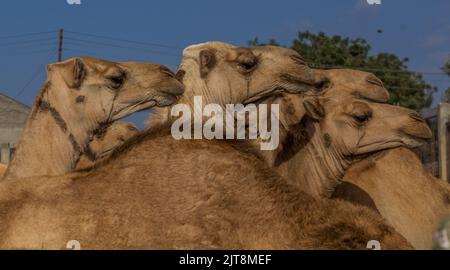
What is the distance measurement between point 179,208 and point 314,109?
3.96 m

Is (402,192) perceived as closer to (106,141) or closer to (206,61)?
(206,61)

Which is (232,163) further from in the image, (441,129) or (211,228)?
(441,129)

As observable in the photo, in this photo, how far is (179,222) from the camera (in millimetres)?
4246

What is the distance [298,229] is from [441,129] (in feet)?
26.0

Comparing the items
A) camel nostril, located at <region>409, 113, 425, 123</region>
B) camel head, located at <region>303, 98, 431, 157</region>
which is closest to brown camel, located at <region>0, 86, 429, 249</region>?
camel head, located at <region>303, 98, 431, 157</region>

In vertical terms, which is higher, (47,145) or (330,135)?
(330,135)

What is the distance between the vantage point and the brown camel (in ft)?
13.2

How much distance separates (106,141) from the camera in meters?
8.62

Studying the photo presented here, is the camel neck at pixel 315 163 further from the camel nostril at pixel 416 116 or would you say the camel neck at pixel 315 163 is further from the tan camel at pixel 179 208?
the tan camel at pixel 179 208

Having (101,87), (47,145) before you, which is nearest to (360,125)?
(101,87)

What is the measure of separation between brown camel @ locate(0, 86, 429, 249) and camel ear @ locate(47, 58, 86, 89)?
1978mm

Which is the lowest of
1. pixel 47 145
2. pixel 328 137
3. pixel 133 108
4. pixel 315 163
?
pixel 47 145

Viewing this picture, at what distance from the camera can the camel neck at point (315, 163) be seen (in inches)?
325

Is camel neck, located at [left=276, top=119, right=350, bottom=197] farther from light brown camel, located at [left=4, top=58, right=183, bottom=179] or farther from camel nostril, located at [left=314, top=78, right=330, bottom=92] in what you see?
light brown camel, located at [left=4, top=58, right=183, bottom=179]
